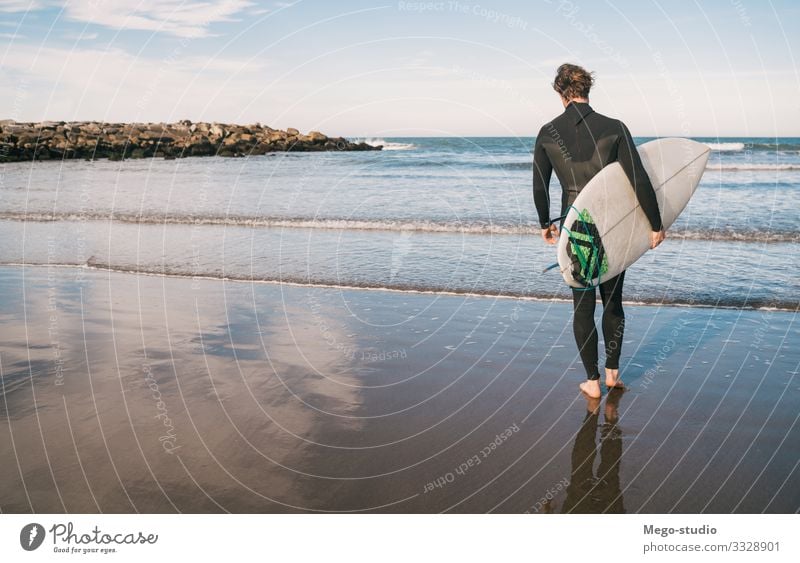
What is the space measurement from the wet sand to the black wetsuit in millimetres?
506

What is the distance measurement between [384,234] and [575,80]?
8.75m

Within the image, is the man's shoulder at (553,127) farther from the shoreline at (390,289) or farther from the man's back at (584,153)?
the shoreline at (390,289)

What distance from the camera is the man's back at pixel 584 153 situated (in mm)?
4781

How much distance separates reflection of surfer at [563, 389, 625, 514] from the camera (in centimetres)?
357

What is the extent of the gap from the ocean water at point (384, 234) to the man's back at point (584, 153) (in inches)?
139

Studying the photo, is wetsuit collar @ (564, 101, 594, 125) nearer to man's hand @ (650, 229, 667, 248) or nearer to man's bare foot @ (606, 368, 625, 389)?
man's hand @ (650, 229, 667, 248)

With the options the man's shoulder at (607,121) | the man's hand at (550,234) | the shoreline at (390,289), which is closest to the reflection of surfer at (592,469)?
the man's hand at (550,234)

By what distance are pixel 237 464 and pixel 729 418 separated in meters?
3.53

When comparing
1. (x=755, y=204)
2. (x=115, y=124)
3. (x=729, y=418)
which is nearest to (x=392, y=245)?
(x=729, y=418)

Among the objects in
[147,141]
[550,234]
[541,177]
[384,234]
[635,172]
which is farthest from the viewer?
[147,141]

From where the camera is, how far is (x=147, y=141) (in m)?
46.6

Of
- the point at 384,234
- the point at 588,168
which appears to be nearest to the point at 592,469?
the point at 588,168

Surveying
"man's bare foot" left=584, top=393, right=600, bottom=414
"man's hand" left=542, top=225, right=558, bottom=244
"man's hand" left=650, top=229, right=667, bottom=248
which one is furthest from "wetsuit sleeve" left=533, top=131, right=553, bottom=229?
"man's bare foot" left=584, top=393, right=600, bottom=414

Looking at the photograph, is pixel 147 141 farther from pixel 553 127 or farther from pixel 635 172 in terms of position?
pixel 635 172
